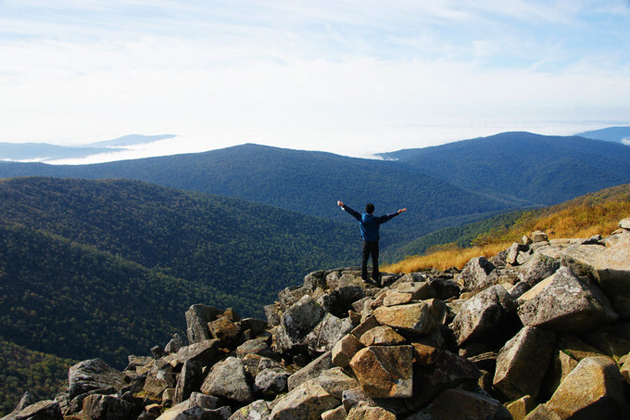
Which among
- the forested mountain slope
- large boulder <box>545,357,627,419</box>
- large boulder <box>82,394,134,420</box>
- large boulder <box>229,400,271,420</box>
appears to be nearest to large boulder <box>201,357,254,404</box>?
large boulder <box>229,400,271,420</box>

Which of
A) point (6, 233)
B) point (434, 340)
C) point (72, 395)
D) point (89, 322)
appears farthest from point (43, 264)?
point (434, 340)

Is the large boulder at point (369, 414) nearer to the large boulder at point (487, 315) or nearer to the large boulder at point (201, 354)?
the large boulder at point (487, 315)

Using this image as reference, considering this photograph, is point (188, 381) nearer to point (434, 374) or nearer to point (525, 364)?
point (434, 374)

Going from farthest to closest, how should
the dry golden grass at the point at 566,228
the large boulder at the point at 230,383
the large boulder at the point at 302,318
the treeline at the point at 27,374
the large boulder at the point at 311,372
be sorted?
the treeline at the point at 27,374, the dry golden grass at the point at 566,228, the large boulder at the point at 302,318, the large boulder at the point at 230,383, the large boulder at the point at 311,372

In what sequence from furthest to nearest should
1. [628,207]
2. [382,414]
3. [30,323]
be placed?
[30,323], [628,207], [382,414]

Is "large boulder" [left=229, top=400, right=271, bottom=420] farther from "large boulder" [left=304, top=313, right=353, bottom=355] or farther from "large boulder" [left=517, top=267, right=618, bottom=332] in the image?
"large boulder" [left=517, top=267, right=618, bottom=332]

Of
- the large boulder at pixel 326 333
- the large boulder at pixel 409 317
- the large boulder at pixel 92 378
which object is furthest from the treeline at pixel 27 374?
the large boulder at pixel 409 317

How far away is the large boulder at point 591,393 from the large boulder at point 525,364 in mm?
528

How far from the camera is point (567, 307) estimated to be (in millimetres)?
6965

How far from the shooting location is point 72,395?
10.4 m

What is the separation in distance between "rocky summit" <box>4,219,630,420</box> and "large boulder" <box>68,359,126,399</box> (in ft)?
0.19

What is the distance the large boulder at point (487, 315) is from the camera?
25.5ft

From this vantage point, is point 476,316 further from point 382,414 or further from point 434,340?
point 382,414

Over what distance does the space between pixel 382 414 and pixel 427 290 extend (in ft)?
13.7
